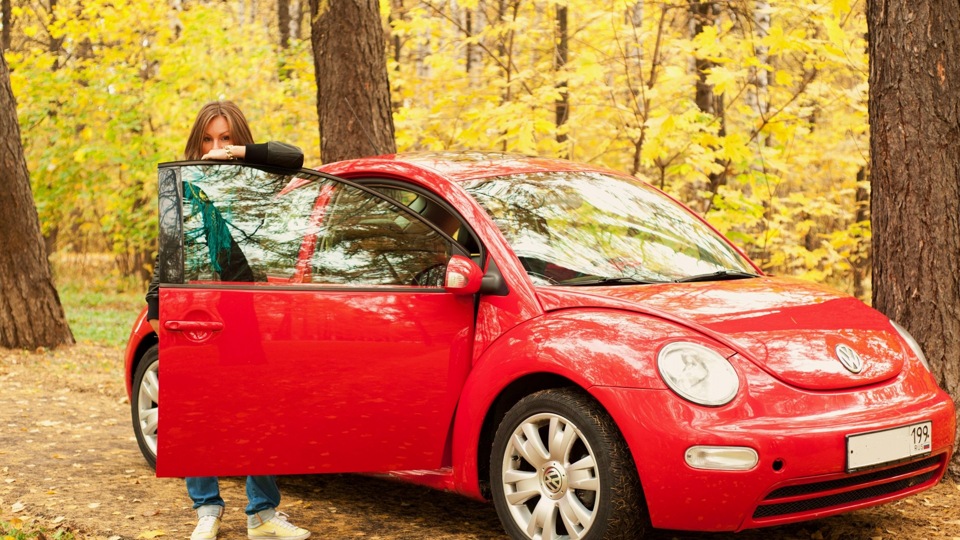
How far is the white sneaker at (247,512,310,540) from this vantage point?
4520mm

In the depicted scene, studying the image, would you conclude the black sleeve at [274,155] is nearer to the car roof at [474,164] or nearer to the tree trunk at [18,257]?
the car roof at [474,164]

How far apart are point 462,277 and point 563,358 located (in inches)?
21.0

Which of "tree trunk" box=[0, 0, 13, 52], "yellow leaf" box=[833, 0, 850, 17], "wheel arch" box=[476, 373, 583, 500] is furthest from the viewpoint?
"tree trunk" box=[0, 0, 13, 52]

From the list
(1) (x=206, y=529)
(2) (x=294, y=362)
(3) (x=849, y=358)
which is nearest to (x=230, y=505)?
(1) (x=206, y=529)

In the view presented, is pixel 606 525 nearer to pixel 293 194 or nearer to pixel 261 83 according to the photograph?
pixel 293 194

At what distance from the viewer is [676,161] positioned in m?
11.1

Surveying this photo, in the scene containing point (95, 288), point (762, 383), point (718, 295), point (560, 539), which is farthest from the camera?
point (95, 288)

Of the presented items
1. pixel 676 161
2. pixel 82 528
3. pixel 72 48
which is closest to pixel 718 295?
pixel 82 528

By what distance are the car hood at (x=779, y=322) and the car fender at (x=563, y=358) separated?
7cm

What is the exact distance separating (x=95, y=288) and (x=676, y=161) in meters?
14.7

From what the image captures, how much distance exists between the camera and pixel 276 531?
14.8ft

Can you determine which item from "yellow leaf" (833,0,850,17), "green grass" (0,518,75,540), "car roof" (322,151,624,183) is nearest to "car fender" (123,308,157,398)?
"green grass" (0,518,75,540)

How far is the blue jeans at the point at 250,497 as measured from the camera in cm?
454

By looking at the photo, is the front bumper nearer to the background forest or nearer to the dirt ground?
the dirt ground
